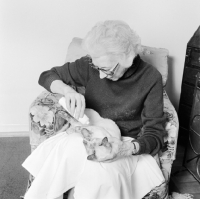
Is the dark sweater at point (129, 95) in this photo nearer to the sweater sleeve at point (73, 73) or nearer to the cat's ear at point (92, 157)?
the sweater sleeve at point (73, 73)

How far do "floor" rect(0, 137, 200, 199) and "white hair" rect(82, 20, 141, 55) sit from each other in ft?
2.95

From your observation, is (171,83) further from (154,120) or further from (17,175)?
(17,175)

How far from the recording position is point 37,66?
6.90 feet

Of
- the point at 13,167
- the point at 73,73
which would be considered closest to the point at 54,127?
the point at 73,73

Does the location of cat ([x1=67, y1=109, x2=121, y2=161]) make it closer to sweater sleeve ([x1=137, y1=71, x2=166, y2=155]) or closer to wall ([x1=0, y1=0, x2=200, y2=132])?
sweater sleeve ([x1=137, y1=71, x2=166, y2=155])

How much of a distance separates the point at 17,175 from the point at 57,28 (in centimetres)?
101

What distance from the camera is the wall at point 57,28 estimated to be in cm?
197

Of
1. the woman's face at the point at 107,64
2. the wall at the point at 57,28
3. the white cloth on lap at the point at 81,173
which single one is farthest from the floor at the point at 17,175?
the woman's face at the point at 107,64

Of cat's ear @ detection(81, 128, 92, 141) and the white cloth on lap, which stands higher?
cat's ear @ detection(81, 128, 92, 141)

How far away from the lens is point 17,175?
173cm

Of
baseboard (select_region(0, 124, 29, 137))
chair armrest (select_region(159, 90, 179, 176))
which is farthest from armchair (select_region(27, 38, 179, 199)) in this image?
baseboard (select_region(0, 124, 29, 137))

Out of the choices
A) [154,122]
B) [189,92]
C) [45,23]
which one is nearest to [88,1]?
[45,23]

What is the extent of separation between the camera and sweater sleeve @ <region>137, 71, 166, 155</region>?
1242 mm

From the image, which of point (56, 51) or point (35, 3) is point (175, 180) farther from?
point (35, 3)
